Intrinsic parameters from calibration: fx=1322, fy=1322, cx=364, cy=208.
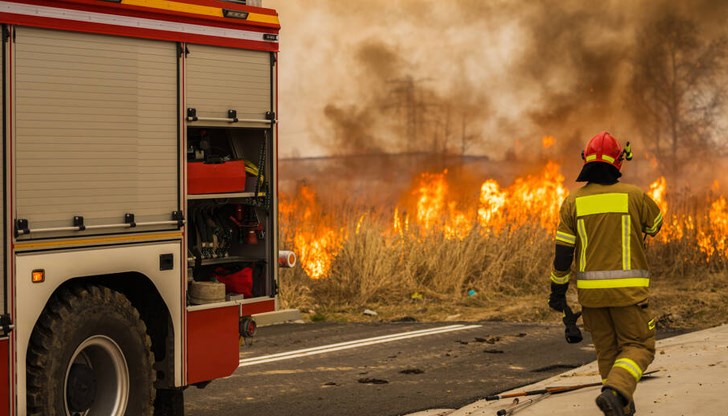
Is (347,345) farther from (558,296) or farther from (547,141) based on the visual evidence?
(547,141)

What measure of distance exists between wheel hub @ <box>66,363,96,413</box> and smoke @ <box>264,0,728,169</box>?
18.7 metres

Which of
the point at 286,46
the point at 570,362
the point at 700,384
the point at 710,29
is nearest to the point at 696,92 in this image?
the point at 710,29

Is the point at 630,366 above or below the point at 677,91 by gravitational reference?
below

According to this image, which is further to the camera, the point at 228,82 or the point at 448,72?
the point at 448,72

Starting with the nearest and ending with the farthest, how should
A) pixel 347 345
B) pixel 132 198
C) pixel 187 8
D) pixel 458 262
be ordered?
pixel 132 198, pixel 187 8, pixel 347 345, pixel 458 262

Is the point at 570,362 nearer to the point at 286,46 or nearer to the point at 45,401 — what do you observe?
the point at 45,401

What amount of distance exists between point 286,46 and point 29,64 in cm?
1930

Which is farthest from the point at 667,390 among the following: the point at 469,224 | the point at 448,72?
the point at 448,72

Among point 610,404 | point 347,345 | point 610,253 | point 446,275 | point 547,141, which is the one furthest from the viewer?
point 547,141

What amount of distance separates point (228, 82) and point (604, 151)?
2400 mm

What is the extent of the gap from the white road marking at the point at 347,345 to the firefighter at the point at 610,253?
436 centimetres

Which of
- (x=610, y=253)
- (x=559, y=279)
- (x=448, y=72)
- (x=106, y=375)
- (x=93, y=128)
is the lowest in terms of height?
(x=106, y=375)

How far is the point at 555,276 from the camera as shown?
25.7ft

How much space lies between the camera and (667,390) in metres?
8.92
